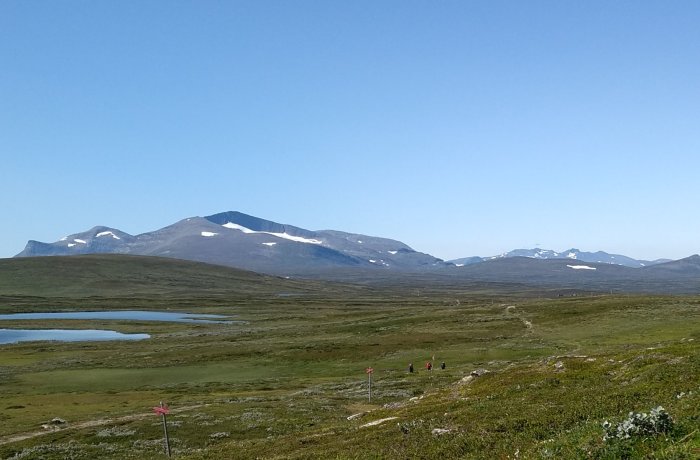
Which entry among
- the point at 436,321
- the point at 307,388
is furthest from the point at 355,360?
the point at 436,321

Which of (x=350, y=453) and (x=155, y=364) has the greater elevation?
(x=350, y=453)

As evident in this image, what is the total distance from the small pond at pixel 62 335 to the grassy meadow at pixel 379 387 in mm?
8839

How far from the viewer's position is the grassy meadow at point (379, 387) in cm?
2395

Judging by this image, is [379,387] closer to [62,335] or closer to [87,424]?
[87,424]

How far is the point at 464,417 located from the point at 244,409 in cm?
3638

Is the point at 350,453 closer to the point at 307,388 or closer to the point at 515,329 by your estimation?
the point at 307,388

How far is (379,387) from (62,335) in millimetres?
129396

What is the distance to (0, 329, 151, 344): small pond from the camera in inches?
5812

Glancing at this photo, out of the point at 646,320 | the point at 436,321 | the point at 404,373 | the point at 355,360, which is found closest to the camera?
the point at 404,373

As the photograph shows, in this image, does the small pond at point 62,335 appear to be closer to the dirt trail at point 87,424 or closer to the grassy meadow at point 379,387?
the grassy meadow at point 379,387

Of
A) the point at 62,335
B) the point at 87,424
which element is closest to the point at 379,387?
the point at 87,424

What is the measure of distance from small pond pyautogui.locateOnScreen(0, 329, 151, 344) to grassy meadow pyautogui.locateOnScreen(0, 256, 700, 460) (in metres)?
8.84

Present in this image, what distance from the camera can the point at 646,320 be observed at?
10894cm

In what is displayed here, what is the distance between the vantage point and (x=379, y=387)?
228 feet
